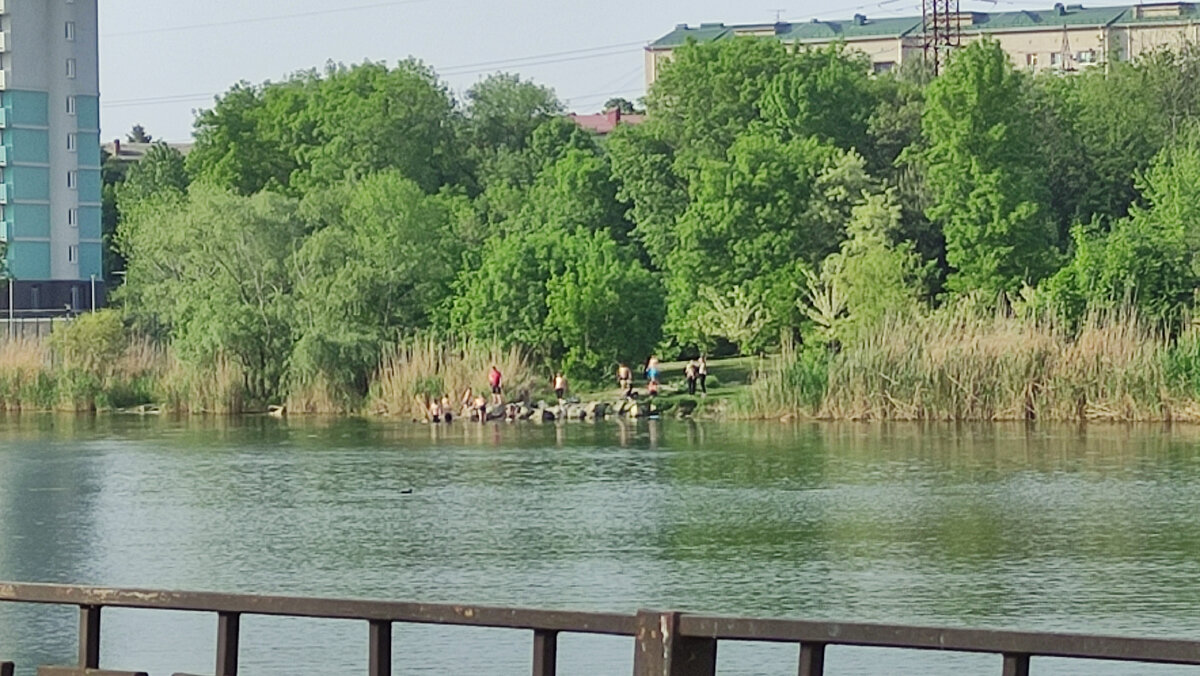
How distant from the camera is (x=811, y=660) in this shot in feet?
25.9

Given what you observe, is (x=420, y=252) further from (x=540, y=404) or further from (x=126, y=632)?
(x=126, y=632)

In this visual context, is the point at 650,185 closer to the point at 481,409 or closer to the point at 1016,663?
the point at 481,409

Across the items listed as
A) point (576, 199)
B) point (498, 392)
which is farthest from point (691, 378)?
point (576, 199)

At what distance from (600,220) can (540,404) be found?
19683mm

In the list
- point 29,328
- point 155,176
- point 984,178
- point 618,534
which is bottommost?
point 618,534

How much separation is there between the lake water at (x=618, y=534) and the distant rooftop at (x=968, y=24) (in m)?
110

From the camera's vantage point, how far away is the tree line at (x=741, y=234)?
2203 inches

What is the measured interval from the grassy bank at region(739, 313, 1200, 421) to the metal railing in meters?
37.2

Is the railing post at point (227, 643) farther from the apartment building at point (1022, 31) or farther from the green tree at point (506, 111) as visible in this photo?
the apartment building at point (1022, 31)

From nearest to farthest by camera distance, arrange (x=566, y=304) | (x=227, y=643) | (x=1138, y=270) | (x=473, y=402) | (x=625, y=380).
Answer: (x=227, y=643)
(x=1138, y=270)
(x=473, y=402)
(x=625, y=380)
(x=566, y=304)

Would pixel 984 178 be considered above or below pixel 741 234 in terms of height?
above

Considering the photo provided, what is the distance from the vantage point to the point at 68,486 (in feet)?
117

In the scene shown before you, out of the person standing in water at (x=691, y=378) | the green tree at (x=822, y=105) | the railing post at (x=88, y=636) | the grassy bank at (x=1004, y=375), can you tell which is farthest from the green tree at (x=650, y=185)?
the railing post at (x=88, y=636)

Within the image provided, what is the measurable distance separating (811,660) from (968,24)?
15028cm
